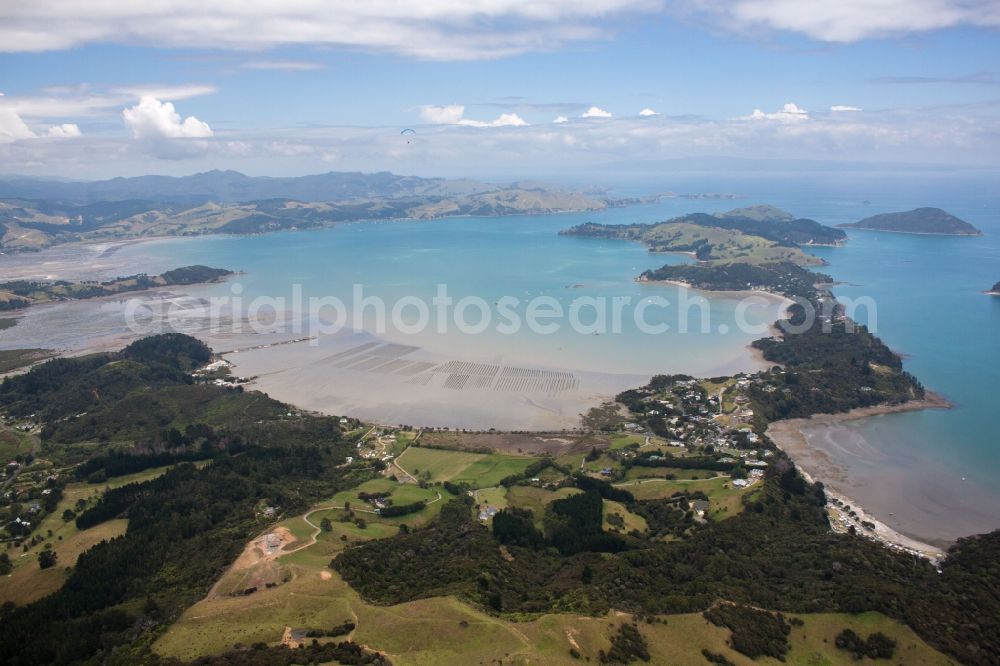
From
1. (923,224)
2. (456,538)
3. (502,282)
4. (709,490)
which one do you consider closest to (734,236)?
(502,282)

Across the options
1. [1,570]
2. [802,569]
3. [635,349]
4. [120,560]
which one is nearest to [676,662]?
[802,569]

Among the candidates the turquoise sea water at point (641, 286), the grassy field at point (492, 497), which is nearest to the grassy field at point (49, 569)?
the grassy field at point (492, 497)

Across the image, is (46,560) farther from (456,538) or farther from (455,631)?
(455,631)

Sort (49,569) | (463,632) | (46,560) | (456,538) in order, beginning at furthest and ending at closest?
(456,538) → (46,560) → (49,569) → (463,632)

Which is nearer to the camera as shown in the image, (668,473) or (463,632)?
(463,632)

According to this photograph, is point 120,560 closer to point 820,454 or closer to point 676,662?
point 676,662

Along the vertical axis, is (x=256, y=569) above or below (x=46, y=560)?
above

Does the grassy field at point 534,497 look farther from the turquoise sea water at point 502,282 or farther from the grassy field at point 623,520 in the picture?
the turquoise sea water at point 502,282

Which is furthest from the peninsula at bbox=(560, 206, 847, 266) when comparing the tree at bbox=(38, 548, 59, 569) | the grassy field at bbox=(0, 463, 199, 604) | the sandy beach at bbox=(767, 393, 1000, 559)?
the tree at bbox=(38, 548, 59, 569)
